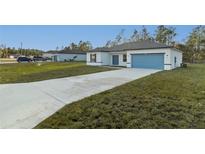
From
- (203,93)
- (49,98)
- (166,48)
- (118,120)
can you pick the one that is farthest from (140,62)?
(118,120)

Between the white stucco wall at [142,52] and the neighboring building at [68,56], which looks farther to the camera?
the neighboring building at [68,56]

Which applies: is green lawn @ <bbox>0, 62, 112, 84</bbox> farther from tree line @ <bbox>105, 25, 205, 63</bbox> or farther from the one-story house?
tree line @ <bbox>105, 25, 205, 63</bbox>

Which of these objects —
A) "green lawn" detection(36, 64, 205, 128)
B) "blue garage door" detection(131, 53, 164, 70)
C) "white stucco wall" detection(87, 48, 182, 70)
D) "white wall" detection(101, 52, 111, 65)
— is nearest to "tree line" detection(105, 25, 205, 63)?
"white wall" detection(101, 52, 111, 65)

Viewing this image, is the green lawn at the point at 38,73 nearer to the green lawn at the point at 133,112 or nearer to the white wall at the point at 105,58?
the white wall at the point at 105,58

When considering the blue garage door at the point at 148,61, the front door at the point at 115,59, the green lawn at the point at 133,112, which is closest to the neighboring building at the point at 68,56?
the front door at the point at 115,59

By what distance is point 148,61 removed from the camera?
21.7 m

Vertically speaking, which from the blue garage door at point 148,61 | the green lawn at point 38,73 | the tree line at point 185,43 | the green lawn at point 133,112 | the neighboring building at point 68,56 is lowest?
the green lawn at point 133,112

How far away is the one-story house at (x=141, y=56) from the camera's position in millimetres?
20375

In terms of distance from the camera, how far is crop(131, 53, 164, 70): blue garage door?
20.7 metres

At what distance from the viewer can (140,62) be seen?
22.6 meters
